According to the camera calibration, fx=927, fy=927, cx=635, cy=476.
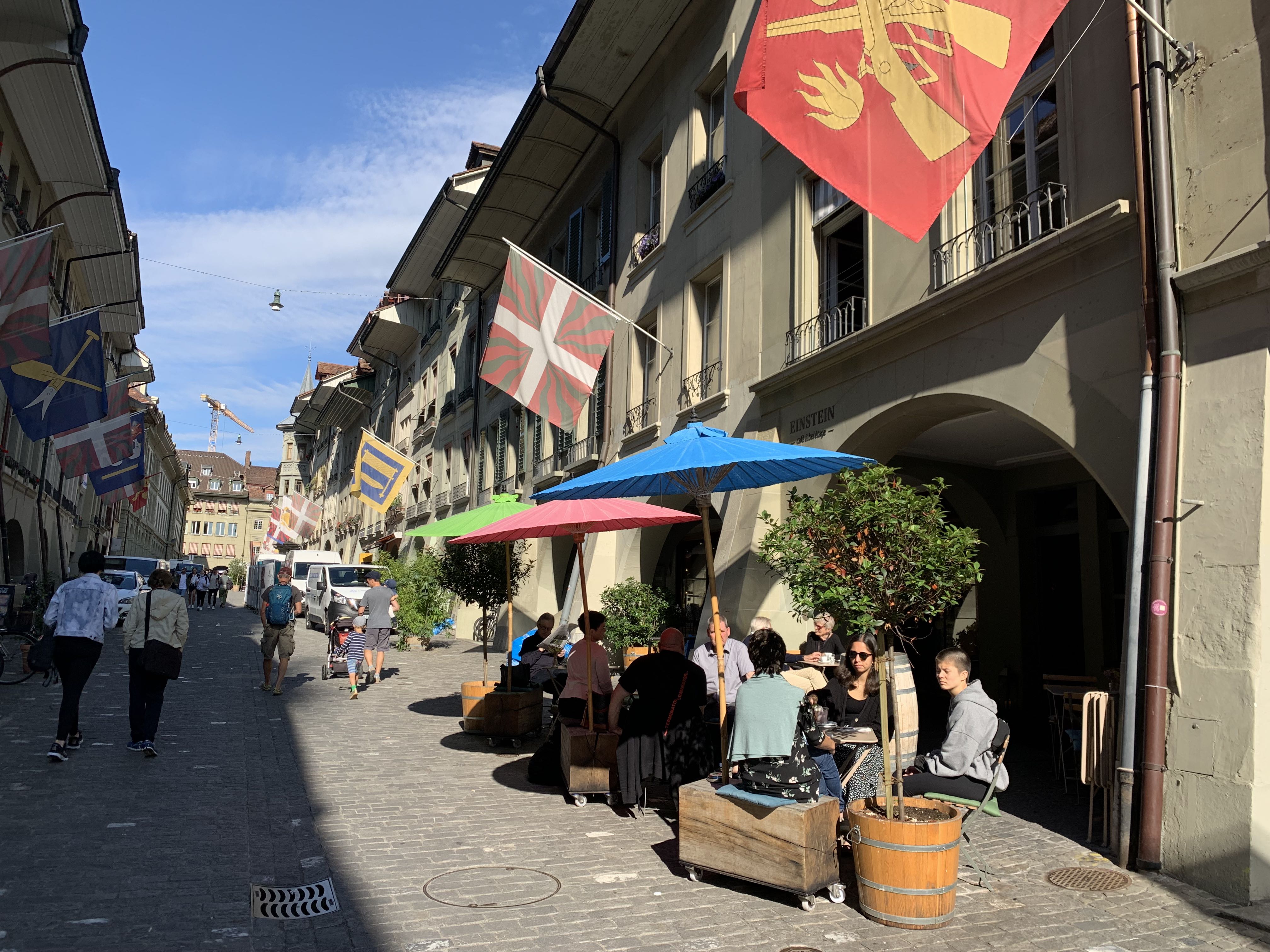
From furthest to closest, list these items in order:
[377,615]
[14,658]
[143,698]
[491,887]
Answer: [14,658]
[377,615]
[143,698]
[491,887]

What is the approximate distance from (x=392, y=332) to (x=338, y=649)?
2648 centimetres

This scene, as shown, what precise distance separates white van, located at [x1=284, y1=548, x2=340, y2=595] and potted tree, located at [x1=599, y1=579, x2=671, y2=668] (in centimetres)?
1844

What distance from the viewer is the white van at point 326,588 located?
83.8ft

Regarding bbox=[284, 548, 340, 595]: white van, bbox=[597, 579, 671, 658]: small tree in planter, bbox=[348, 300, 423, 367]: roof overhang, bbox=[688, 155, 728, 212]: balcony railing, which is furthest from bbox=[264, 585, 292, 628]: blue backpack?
bbox=[348, 300, 423, 367]: roof overhang

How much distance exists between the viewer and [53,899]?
486cm

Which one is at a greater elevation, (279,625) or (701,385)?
(701,385)

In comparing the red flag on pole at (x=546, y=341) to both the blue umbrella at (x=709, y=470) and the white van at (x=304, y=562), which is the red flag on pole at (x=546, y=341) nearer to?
the blue umbrella at (x=709, y=470)

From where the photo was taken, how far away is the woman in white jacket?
29.0ft

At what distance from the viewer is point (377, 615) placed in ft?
47.6

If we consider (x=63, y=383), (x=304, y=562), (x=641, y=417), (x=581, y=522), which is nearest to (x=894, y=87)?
(x=581, y=522)

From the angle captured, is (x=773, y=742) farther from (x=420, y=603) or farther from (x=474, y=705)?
(x=420, y=603)

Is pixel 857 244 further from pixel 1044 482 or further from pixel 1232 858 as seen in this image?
pixel 1232 858

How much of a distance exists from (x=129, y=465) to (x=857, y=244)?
1852cm

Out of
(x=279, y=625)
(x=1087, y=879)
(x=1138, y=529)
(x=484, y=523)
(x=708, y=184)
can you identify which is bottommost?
(x=1087, y=879)
